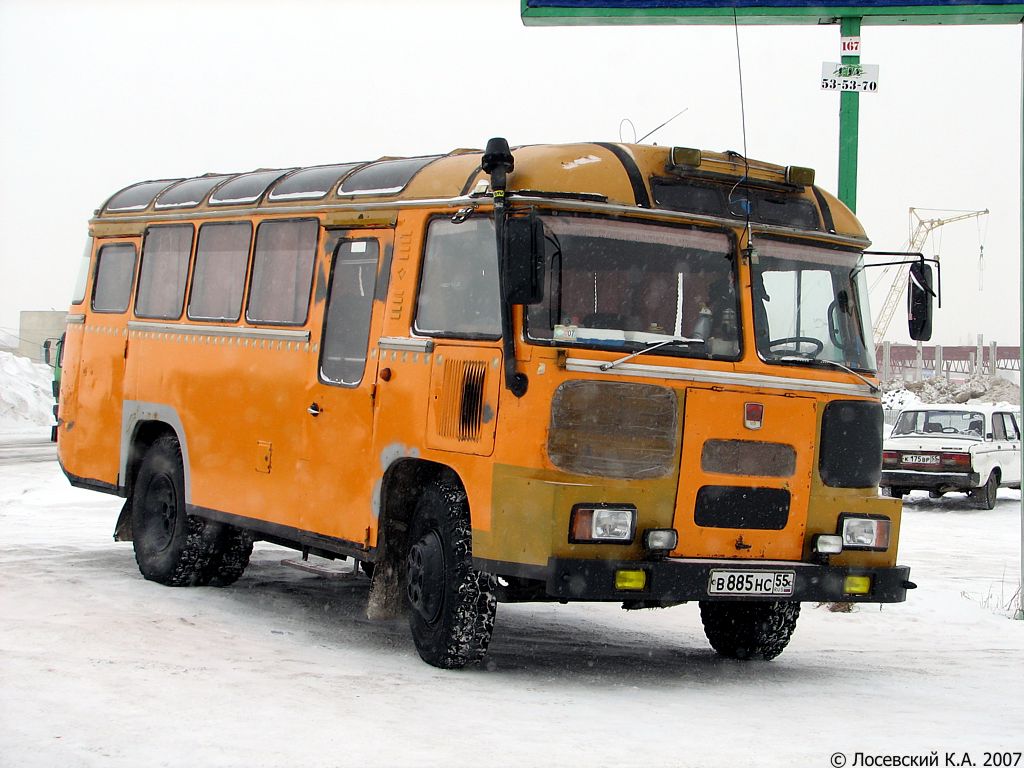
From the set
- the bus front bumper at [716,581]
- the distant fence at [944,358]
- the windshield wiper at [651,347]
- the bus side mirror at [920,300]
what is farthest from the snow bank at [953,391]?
the windshield wiper at [651,347]

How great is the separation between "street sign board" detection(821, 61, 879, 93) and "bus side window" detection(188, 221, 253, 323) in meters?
5.22

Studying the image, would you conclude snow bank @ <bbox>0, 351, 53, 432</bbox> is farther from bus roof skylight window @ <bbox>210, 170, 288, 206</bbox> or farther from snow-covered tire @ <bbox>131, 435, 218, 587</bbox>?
bus roof skylight window @ <bbox>210, 170, 288, 206</bbox>

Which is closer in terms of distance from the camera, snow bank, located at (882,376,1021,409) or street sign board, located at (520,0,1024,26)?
street sign board, located at (520,0,1024,26)

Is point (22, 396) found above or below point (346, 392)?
above

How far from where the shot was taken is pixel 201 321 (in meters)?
11.8

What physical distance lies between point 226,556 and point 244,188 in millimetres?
2926

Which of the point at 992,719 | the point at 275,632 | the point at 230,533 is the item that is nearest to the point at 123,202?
the point at 230,533

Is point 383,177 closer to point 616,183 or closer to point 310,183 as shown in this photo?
point 310,183

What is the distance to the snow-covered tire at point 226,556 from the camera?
39.4 ft

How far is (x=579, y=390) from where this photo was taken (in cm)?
818

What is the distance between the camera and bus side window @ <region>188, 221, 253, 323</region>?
449 inches

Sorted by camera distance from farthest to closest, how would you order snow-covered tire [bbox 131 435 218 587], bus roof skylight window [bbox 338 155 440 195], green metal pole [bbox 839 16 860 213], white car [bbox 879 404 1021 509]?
white car [bbox 879 404 1021 509] < green metal pole [bbox 839 16 860 213] < snow-covered tire [bbox 131 435 218 587] < bus roof skylight window [bbox 338 155 440 195]

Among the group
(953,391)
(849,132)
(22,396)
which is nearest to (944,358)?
(953,391)

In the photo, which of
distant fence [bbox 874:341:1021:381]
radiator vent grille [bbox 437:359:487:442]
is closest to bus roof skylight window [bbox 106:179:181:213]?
radiator vent grille [bbox 437:359:487:442]
